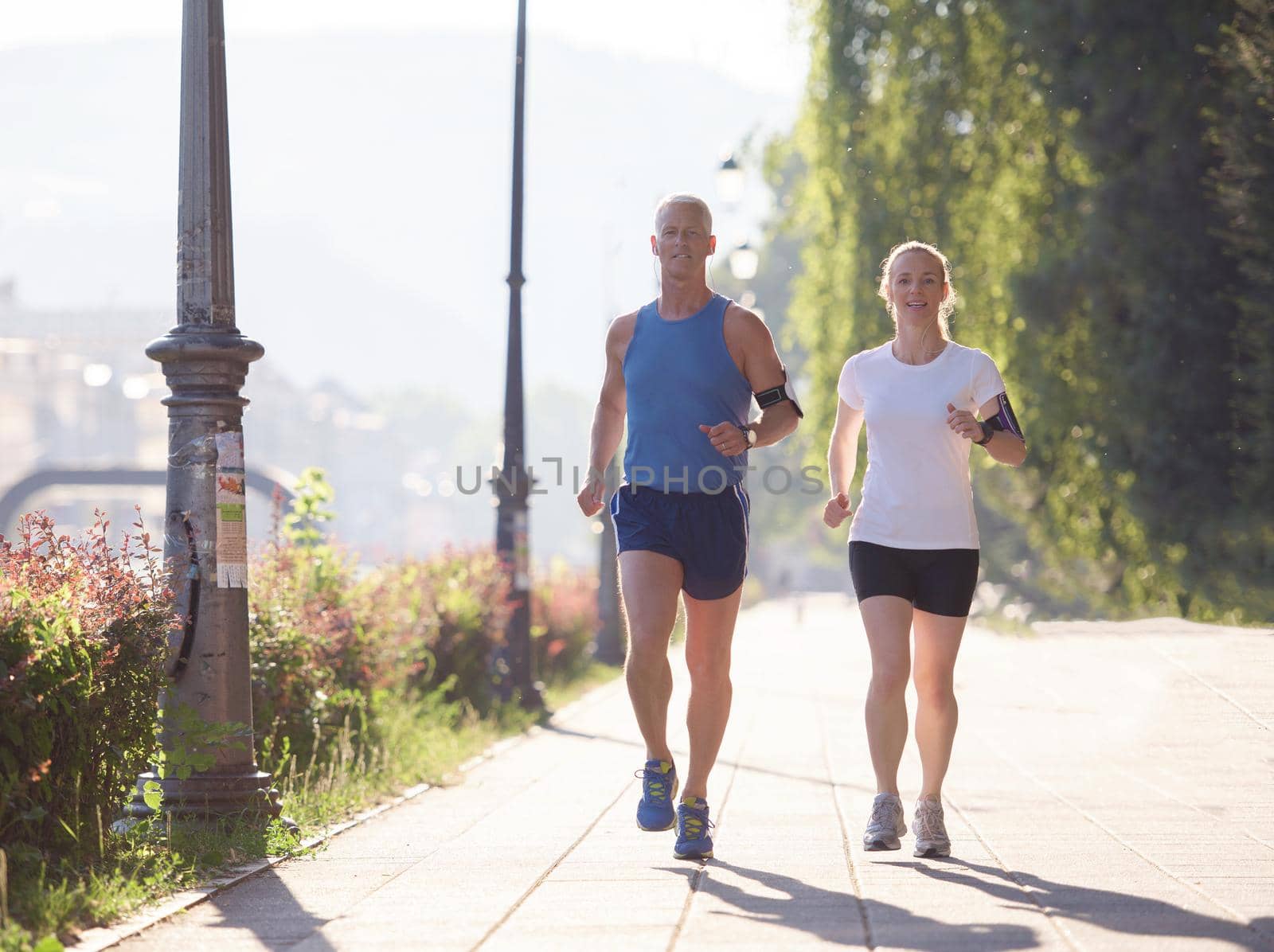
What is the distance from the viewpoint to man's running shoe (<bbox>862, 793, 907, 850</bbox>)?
20.8 ft

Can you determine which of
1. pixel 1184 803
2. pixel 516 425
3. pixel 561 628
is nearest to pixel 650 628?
pixel 1184 803

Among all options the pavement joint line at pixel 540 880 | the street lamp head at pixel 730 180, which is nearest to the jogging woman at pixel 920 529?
the pavement joint line at pixel 540 880

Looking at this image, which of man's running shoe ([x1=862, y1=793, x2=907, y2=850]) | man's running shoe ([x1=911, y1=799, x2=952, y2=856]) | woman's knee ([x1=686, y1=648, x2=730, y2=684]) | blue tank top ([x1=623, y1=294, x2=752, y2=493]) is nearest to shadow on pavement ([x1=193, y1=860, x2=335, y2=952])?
woman's knee ([x1=686, y1=648, x2=730, y2=684])

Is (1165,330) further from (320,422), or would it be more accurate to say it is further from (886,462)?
(320,422)

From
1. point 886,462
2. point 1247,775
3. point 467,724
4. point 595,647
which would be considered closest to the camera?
point 886,462

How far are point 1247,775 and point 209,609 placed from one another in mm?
4645

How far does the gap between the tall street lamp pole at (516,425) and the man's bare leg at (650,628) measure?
9426 mm

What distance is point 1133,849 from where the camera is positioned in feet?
21.4

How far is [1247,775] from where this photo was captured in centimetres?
817

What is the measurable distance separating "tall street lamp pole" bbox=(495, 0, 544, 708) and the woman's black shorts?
31.6ft

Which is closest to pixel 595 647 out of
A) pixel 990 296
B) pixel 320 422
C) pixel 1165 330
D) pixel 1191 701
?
pixel 990 296

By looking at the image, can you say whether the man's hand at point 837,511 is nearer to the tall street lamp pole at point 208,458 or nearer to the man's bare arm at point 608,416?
the man's bare arm at point 608,416

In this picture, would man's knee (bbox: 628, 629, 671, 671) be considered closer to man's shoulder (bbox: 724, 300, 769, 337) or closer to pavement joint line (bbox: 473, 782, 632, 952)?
pavement joint line (bbox: 473, 782, 632, 952)

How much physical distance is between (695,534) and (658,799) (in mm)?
939
